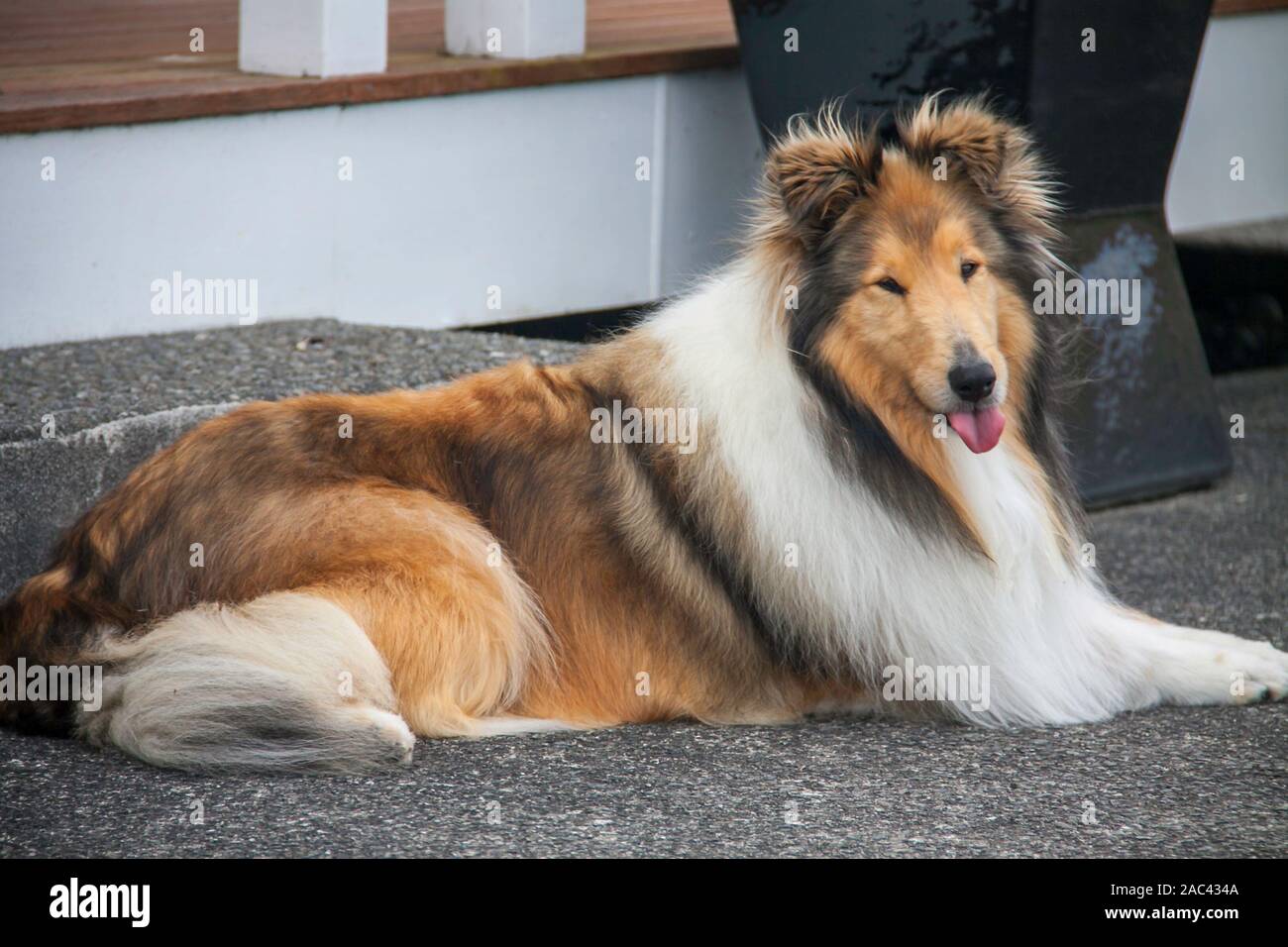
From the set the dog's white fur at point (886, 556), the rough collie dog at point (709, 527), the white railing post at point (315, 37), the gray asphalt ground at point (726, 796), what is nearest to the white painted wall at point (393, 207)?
the white railing post at point (315, 37)

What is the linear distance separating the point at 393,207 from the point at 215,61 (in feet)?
3.23

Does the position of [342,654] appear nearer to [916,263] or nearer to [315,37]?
[916,263]

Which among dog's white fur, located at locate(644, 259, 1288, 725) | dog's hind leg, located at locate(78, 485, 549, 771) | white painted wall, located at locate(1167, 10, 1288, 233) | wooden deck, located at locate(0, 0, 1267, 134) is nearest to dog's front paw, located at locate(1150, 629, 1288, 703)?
dog's white fur, located at locate(644, 259, 1288, 725)

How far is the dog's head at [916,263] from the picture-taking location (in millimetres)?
3900

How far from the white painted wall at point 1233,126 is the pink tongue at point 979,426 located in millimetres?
4713

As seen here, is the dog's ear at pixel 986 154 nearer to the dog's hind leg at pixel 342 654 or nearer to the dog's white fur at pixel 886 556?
the dog's white fur at pixel 886 556

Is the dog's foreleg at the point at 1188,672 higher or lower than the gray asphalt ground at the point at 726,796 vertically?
higher

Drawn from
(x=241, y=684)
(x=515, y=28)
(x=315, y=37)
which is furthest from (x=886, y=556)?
(x=515, y=28)

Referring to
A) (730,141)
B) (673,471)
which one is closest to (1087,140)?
(730,141)

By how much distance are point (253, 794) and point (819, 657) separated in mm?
1376

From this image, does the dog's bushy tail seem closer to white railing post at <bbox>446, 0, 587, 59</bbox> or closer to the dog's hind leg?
the dog's hind leg

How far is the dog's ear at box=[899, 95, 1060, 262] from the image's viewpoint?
4.08 metres

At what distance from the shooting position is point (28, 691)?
399 cm
